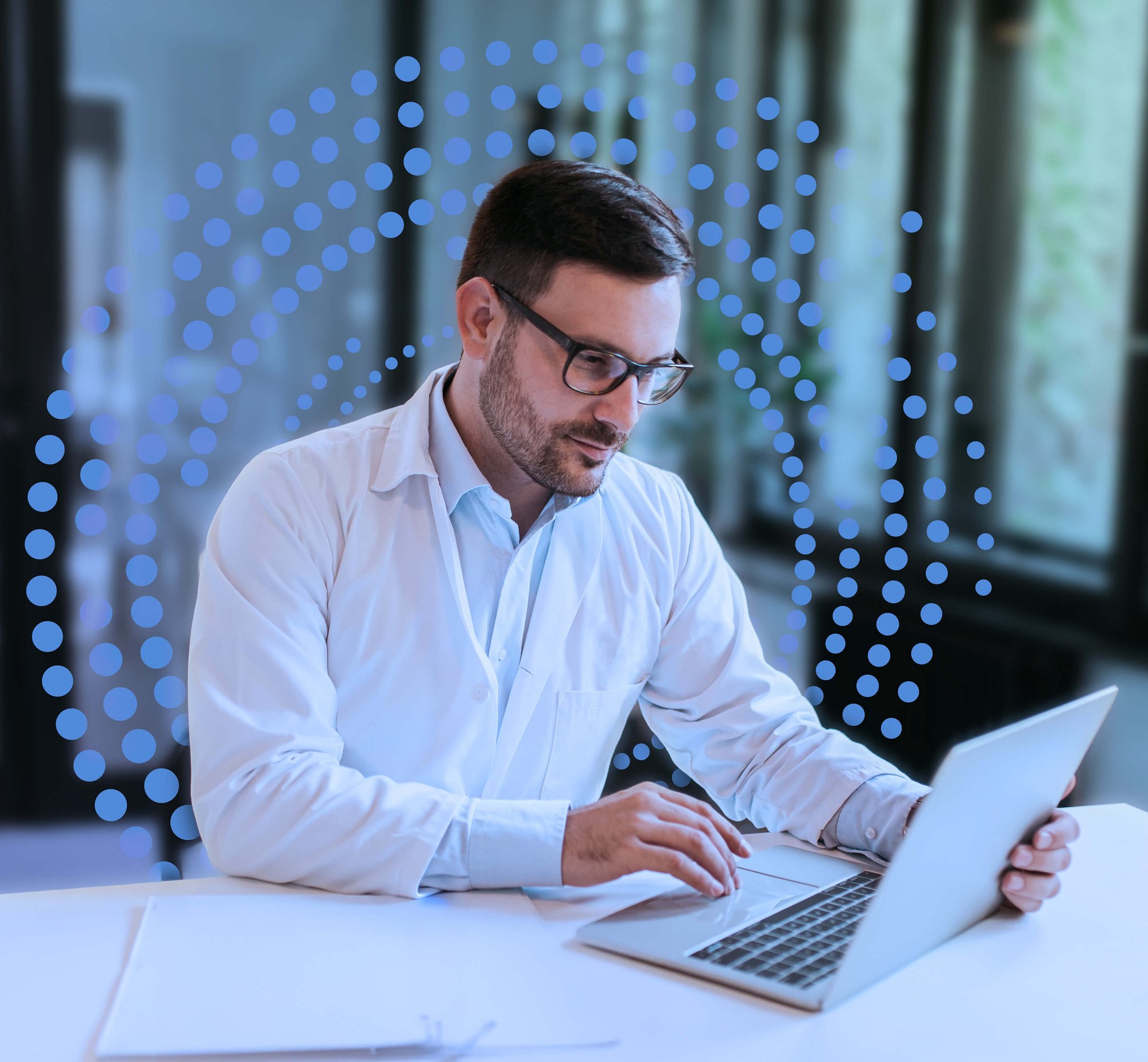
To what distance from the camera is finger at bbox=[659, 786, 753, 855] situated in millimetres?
1103

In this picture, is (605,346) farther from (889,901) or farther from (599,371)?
(889,901)

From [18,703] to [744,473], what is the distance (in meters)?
2.04

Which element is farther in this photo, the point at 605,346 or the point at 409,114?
the point at 409,114

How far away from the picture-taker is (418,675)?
135 cm

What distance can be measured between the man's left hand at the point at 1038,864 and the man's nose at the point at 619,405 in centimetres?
60

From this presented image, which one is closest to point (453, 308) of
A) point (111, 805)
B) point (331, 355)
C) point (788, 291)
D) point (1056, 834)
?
point (331, 355)

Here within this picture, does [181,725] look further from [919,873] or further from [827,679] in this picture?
[919,873]

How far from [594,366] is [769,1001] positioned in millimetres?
712

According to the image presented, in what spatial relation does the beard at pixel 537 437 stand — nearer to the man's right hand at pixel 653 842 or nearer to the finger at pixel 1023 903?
the man's right hand at pixel 653 842

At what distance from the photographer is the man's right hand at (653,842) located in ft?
3.52

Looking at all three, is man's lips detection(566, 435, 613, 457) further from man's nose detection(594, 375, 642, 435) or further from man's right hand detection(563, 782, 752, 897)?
man's right hand detection(563, 782, 752, 897)

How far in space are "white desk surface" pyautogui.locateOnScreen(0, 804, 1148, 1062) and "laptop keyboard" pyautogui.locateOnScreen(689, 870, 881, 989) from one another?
3 centimetres

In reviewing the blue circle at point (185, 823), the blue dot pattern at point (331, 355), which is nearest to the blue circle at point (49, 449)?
the blue dot pattern at point (331, 355)

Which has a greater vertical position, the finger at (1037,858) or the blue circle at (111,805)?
the finger at (1037,858)
